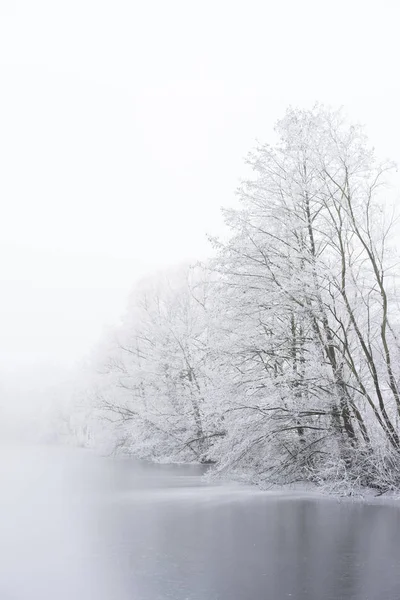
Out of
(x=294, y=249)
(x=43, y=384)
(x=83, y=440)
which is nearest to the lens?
(x=294, y=249)

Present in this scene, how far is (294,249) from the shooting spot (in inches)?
736

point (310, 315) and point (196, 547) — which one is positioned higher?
point (310, 315)

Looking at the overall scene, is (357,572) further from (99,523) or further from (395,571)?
(99,523)

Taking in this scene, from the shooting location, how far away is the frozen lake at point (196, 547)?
317 inches

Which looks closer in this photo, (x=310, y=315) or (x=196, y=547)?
(x=196, y=547)

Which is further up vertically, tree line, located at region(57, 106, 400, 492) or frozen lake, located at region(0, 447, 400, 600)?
tree line, located at region(57, 106, 400, 492)

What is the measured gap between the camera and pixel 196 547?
10766mm

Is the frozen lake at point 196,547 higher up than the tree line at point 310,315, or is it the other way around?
the tree line at point 310,315

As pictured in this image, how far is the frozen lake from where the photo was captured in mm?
8055

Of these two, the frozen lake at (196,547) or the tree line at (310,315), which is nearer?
the frozen lake at (196,547)

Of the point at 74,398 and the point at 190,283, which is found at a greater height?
the point at 190,283

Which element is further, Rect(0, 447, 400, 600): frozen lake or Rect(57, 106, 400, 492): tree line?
Rect(57, 106, 400, 492): tree line

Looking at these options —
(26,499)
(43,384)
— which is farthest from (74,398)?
(26,499)

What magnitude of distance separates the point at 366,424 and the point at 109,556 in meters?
9.54
